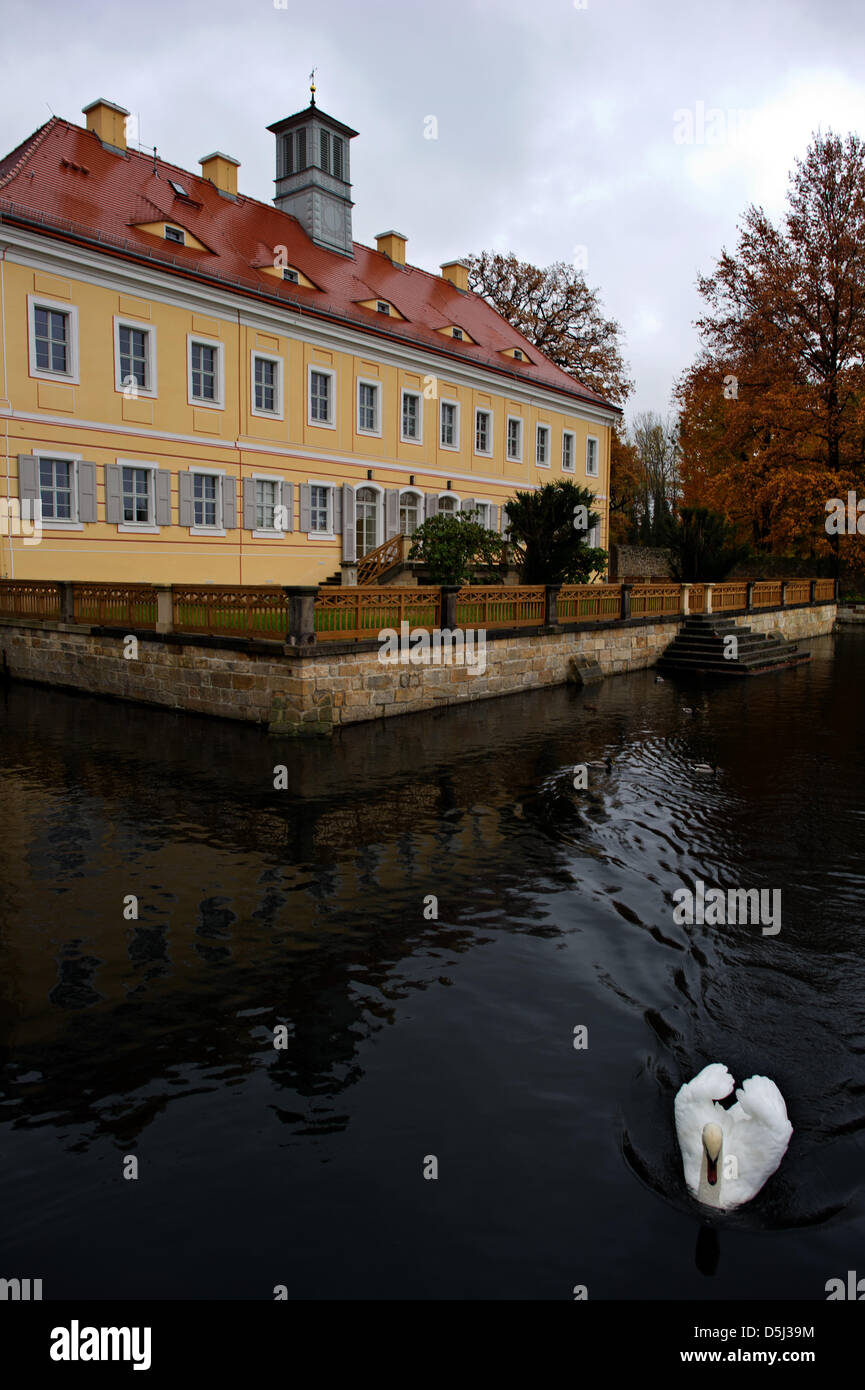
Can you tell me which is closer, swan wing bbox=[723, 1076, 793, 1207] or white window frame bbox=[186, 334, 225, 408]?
swan wing bbox=[723, 1076, 793, 1207]

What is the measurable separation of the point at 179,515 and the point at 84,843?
1656cm

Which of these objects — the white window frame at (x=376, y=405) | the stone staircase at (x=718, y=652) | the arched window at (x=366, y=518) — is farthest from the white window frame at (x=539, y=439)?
the stone staircase at (x=718, y=652)

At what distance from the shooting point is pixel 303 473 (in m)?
26.9

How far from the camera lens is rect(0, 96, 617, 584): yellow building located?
67.2 ft

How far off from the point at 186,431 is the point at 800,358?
86.6ft

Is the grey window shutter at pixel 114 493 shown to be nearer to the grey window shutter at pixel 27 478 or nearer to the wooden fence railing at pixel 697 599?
the grey window shutter at pixel 27 478

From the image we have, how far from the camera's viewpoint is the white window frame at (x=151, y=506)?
22016 mm

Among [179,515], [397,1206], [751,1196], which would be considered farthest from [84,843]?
[179,515]

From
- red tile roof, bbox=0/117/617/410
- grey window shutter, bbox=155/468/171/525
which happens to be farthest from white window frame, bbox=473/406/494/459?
grey window shutter, bbox=155/468/171/525

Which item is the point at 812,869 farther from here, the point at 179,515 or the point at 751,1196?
the point at 179,515

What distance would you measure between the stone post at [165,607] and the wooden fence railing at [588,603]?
8300 millimetres

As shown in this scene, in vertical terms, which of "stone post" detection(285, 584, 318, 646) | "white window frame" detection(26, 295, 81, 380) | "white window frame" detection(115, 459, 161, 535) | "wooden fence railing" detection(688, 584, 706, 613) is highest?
"white window frame" detection(26, 295, 81, 380)

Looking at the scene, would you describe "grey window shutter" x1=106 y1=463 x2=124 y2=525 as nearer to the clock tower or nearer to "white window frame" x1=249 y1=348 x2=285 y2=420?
"white window frame" x1=249 y1=348 x2=285 y2=420

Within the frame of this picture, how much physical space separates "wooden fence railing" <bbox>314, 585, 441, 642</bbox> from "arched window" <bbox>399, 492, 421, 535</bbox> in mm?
15302
